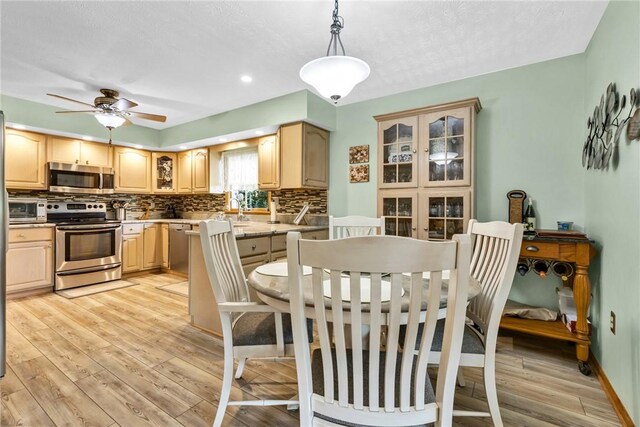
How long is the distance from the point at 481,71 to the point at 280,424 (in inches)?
130

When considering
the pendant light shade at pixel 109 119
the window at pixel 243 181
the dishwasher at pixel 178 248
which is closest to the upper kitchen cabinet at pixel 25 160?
the pendant light shade at pixel 109 119

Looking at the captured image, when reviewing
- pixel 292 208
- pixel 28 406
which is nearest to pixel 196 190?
pixel 292 208

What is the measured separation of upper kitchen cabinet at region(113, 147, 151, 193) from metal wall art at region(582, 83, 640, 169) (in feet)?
18.6

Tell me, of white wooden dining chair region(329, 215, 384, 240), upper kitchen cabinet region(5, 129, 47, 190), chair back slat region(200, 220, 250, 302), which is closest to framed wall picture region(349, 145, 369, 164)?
white wooden dining chair region(329, 215, 384, 240)

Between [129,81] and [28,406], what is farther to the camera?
[129,81]

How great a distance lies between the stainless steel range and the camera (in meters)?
3.81

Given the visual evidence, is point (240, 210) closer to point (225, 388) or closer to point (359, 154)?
point (359, 154)

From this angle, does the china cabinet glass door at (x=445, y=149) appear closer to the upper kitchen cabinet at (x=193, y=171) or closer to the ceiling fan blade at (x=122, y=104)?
the ceiling fan blade at (x=122, y=104)

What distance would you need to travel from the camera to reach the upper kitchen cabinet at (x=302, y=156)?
11.7ft

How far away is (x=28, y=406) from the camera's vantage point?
1636mm

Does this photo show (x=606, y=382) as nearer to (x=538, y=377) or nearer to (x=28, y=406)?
(x=538, y=377)

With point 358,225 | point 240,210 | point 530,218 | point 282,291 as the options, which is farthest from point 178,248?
point 530,218

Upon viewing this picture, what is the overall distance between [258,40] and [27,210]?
3709mm

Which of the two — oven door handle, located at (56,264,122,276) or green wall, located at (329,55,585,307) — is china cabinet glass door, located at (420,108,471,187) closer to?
green wall, located at (329,55,585,307)
